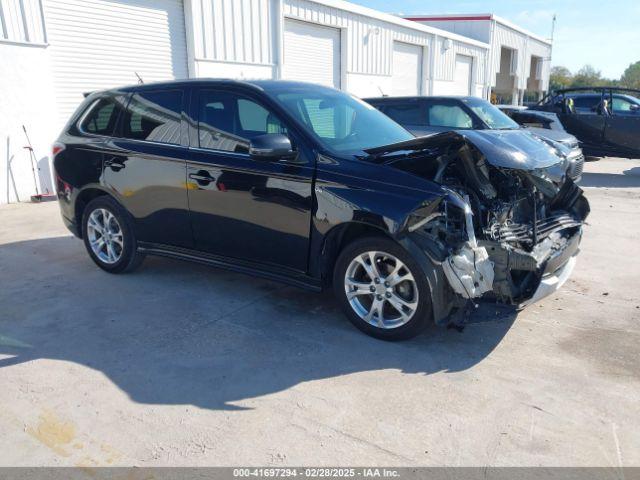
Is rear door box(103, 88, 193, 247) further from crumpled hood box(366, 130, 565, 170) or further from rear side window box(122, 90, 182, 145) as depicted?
crumpled hood box(366, 130, 565, 170)

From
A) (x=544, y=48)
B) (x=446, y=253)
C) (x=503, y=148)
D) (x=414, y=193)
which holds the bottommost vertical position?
(x=446, y=253)

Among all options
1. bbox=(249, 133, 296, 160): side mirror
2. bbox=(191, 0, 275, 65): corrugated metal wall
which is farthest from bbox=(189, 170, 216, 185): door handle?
bbox=(191, 0, 275, 65): corrugated metal wall

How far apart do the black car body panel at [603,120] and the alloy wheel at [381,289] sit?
1041 cm

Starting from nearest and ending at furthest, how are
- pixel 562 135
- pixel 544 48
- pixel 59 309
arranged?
1. pixel 59 309
2. pixel 562 135
3. pixel 544 48

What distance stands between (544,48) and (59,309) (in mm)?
48613

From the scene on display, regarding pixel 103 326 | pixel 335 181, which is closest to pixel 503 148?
pixel 335 181

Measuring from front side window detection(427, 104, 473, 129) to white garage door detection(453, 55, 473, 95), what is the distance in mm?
18066

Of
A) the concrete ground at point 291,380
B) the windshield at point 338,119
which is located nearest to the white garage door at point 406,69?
the windshield at point 338,119

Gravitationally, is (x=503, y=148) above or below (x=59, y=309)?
above

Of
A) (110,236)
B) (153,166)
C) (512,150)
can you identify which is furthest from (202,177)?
(512,150)

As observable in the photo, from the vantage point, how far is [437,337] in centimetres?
417

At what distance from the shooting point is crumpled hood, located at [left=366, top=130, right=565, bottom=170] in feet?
12.6

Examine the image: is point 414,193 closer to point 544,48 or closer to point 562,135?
point 562,135

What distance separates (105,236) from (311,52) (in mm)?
12150
